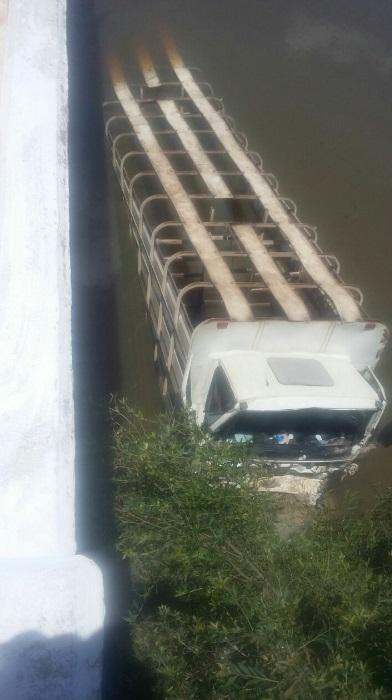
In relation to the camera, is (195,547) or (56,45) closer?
(195,547)

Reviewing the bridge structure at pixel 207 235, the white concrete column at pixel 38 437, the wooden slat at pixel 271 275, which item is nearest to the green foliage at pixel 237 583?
the white concrete column at pixel 38 437

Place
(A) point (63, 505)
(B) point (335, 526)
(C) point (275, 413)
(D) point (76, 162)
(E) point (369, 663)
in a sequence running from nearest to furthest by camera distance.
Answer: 1. (A) point (63, 505)
2. (E) point (369, 663)
3. (B) point (335, 526)
4. (C) point (275, 413)
5. (D) point (76, 162)

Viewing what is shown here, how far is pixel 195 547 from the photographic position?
407 centimetres

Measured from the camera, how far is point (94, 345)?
7586 millimetres

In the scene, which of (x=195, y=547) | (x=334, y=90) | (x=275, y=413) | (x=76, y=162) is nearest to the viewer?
(x=195, y=547)

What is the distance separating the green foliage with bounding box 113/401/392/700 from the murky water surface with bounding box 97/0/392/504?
2.64 meters

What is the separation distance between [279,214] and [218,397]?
9.19ft

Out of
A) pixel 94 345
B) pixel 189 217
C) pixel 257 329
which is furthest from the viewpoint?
pixel 94 345

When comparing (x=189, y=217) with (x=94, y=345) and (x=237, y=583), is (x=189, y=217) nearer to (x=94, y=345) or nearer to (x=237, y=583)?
(x=94, y=345)

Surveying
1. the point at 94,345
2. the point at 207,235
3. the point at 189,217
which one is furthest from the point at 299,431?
the point at 94,345

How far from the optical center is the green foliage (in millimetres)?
3271

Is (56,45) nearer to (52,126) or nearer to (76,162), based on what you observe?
(52,126)

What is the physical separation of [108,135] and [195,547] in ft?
22.9

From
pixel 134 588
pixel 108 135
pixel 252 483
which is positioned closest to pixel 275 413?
pixel 252 483
